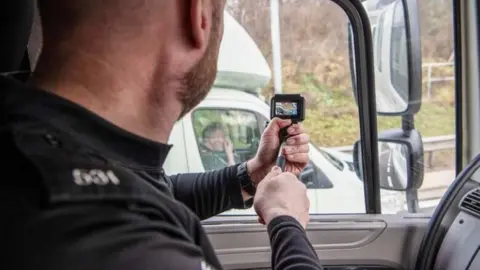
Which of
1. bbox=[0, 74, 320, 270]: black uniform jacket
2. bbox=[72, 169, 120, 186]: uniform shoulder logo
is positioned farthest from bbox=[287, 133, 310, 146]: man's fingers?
bbox=[72, 169, 120, 186]: uniform shoulder logo

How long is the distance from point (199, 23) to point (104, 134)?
22 cm

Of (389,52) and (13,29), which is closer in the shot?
(13,29)

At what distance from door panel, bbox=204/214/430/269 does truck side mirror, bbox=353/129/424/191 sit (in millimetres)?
139

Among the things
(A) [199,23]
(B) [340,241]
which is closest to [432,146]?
(B) [340,241]

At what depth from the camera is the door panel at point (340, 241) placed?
208cm

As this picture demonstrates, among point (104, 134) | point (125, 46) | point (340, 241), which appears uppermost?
point (125, 46)

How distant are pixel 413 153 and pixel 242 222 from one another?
2.10ft

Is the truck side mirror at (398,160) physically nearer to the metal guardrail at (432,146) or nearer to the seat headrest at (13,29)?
the metal guardrail at (432,146)

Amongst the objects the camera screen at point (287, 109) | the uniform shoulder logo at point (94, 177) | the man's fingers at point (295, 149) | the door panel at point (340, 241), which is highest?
the uniform shoulder logo at point (94, 177)

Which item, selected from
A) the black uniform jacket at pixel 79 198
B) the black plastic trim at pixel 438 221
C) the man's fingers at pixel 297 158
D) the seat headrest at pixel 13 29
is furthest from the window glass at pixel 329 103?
the black uniform jacket at pixel 79 198

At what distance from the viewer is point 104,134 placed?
0.82 metres

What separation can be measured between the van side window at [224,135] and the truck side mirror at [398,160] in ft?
1.24

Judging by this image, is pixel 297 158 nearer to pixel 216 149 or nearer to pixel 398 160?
pixel 216 149

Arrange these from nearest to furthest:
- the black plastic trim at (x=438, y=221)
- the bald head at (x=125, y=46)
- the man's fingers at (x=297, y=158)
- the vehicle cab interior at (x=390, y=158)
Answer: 1. the bald head at (x=125, y=46)
2. the man's fingers at (x=297, y=158)
3. the black plastic trim at (x=438, y=221)
4. the vehicle cab interior at (x=390, y=158)
